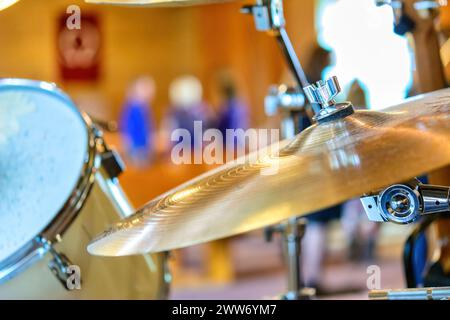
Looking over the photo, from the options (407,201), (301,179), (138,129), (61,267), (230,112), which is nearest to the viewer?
(301,179)

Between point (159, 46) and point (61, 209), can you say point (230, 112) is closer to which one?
point (159, 46)

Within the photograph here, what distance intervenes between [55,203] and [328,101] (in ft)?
1.41

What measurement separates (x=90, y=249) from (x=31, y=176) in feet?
1.09

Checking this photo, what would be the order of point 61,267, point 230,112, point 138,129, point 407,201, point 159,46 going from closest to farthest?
point 407,201, point 61,267, point 230,112, point 138,129, point 159,46

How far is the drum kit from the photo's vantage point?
598mm

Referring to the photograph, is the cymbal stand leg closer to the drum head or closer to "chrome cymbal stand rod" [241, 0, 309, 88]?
"chrome cymbal stand rod" [241, 0, 309, 88]

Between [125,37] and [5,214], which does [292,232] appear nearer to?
[5,214]

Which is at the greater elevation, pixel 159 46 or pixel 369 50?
pixel 159 46

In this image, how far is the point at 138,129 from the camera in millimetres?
5559

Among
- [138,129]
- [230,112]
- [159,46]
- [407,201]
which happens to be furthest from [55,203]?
[159,46]

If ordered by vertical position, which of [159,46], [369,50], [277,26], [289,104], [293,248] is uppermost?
[159,46]

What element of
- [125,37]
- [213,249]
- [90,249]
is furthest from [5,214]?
[125,37]

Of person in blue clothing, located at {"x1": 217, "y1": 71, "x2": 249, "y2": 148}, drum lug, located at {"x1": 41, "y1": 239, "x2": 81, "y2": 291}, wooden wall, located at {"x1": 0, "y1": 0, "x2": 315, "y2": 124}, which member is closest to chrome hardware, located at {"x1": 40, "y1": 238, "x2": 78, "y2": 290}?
drum lug, located at {"x1": 41, "y1": 239, "x2": 81, "y2": 291}

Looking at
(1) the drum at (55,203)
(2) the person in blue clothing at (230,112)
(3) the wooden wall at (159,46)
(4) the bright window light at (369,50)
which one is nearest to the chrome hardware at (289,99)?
(1) the drum at (55,203)
